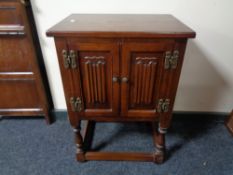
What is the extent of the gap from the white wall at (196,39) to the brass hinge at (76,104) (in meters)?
0.55

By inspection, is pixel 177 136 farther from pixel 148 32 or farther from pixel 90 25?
pixel 90 25

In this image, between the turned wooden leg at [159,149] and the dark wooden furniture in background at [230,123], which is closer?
the turned wooden leg at [159,149]

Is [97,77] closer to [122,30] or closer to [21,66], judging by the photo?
[122,30]

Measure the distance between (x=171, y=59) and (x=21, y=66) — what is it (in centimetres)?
112

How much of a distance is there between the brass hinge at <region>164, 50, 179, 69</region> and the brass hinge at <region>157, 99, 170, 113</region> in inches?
8.1

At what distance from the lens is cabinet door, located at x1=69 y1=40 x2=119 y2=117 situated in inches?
33.6

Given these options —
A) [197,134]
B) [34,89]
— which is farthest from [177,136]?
[34,89]

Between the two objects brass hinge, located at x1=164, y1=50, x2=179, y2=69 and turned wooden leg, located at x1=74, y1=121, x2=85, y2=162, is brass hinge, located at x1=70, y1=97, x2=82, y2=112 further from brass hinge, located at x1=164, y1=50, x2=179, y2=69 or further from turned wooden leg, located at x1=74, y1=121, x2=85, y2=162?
brass hinge, located at x1=164, y1=50, x2=179, y2=69

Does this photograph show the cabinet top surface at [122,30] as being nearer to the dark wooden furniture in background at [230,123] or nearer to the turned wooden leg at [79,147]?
the turned wooden leg at [79,147]

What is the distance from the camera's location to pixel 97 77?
0.93 metres

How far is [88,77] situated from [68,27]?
0.87 ft

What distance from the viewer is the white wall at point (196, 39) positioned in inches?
47.4

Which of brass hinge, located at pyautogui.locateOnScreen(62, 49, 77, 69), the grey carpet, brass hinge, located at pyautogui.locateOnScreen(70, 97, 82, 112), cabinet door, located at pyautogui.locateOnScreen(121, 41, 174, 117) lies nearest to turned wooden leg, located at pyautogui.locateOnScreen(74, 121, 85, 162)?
the grey carpet

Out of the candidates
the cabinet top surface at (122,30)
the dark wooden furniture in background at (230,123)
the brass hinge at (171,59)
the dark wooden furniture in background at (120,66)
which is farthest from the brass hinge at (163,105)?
the dark wooden furniture in background at (230,123)
